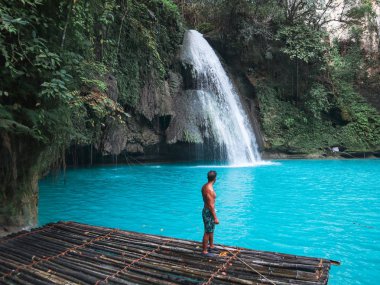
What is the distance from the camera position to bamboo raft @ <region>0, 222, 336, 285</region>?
3387 mm

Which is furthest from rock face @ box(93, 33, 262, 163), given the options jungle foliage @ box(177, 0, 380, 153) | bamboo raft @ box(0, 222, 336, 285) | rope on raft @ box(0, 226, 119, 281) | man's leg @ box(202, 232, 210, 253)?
man's leg @ box(202, 232, 210, 253)

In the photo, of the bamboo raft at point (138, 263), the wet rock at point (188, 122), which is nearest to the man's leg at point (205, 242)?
the bamboo raft at point (138, 263)

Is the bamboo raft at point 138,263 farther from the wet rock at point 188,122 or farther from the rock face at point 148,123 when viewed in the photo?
the wet rock at point 188,122

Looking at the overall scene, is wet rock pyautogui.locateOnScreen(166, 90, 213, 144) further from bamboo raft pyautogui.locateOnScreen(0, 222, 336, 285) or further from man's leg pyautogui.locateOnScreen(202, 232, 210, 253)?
man's leg pyautogui.locateOnScreen(202, 232, 210, 253)

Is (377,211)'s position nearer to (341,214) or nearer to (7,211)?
(341,214)

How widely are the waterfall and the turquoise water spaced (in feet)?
14.8

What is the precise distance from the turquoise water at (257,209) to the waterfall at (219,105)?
14.8 ft

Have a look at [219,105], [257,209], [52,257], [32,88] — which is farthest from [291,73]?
[52,257]

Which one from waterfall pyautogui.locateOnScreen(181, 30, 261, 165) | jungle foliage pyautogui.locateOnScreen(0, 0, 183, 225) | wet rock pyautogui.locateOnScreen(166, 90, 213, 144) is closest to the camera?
jungle foliage pyautogui.locateOnScreen(0, 0, 183, 225)

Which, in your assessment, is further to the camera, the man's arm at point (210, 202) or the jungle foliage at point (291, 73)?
the jungle foliage at point (291, 73)

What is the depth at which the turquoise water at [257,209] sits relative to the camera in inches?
221

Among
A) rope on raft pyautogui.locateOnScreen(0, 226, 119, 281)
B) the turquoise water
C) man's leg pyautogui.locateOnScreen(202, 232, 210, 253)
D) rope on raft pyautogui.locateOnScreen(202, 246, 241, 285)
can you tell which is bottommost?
the turquoise water

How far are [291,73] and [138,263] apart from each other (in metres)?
19.8

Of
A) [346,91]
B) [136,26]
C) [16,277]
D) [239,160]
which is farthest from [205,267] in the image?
[346,91]
